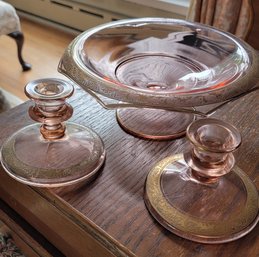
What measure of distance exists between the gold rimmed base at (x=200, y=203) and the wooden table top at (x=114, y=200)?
0.04ft

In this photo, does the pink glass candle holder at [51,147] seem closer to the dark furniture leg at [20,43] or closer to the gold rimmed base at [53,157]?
the gold rimmed base at [53,157]

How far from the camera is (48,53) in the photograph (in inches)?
78.7


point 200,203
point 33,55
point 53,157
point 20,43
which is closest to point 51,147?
point 53,157

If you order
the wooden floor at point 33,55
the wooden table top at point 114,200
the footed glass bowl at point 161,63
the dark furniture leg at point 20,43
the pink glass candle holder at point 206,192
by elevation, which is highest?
the footed glass bowl at point 161,63

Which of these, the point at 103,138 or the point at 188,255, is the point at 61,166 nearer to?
the point at 103,138

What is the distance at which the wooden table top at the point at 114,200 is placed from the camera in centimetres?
41

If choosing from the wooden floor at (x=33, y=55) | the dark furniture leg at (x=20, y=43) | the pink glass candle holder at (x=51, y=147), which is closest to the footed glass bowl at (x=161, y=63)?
the pink glass candle holder at (x=51, y=147)

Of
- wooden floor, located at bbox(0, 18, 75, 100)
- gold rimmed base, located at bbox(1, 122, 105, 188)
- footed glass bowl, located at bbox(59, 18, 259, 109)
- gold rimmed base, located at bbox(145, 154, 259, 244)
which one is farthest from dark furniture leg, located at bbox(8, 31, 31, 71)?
gold rimmed base, located at bbox(145, 154, 259, 244)

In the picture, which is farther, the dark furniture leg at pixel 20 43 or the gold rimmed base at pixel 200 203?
the dark furniture leg at pixel 20 43

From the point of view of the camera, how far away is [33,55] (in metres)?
1.98

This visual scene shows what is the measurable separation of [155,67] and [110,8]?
1496 mm

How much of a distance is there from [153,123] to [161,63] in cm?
12

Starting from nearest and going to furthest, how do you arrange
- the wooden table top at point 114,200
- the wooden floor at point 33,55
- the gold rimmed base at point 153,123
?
the wooden table top at point 114,200
the gold rimmed base at point 153,123
the wooden floor at point 33,55

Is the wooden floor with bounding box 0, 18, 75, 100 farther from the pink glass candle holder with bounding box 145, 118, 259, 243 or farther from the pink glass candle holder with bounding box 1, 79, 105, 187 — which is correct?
the pink glass candle holder with bounding box 145, 118, 259, 243
